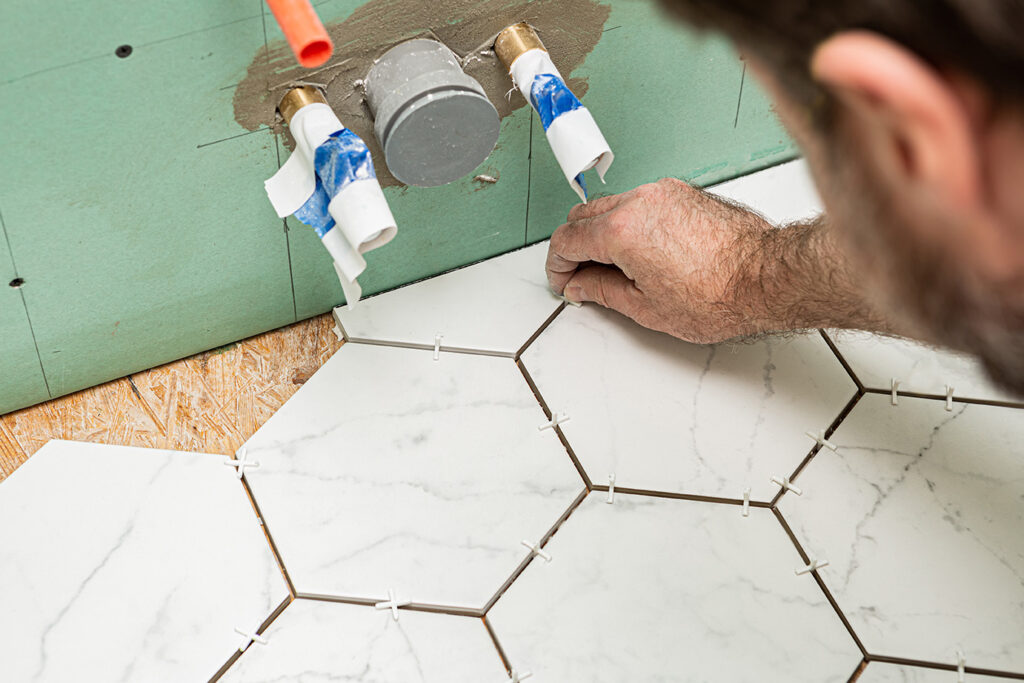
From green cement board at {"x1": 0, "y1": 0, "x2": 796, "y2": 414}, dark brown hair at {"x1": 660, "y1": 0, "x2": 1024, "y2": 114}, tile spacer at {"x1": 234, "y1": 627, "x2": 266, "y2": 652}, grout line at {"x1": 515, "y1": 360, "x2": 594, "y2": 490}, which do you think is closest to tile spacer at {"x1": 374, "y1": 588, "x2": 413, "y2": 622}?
tile spacer at {"x1": 234, "y1": 627, "x2": 266, "y2": 652}

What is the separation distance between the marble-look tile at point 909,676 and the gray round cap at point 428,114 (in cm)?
65

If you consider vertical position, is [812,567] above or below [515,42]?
below

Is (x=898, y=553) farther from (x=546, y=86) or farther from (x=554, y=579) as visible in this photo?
(x=546, y=86)

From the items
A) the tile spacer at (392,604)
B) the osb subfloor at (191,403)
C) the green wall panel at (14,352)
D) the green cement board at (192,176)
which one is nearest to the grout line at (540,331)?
the green cement board at (192,176)

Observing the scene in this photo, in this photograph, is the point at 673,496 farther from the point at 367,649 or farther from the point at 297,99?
the point at 297,99

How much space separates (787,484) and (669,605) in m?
0.20

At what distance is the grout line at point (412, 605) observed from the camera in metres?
1.01

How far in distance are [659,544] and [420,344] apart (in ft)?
1.21

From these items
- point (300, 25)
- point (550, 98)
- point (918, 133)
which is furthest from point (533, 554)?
point (918, 133)

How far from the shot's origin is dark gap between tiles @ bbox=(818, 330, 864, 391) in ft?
3.91

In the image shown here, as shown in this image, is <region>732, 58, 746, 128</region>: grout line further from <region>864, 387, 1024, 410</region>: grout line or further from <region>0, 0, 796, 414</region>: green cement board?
<region>864, 387, 1024, 410</region>: grout line

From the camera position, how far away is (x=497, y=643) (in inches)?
39.1

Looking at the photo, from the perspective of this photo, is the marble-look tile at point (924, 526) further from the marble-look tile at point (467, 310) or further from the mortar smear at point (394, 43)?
the mortar smear at point (394, 43)

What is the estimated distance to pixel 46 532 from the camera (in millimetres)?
1031
